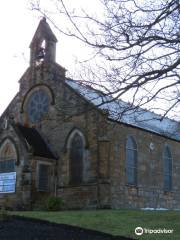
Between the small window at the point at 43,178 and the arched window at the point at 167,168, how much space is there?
8.78 m

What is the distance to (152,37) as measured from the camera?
1236 cm

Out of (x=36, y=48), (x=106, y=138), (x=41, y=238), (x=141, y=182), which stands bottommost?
(x=41, y=238)

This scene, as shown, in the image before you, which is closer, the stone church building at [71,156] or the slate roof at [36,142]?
the stone church building at [71,156]

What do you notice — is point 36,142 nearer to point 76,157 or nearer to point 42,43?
point 76,157

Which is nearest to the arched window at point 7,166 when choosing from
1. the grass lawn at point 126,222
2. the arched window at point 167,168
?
the grass lawn at point 126,222

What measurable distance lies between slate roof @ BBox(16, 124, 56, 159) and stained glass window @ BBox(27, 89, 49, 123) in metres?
1.08

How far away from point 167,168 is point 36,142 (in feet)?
32.1

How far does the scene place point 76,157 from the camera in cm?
2947

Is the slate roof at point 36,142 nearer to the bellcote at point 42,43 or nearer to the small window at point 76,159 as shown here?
the small window at point 76,159

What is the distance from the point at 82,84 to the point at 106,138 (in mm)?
15163

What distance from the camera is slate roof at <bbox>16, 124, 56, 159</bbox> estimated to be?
29.2m

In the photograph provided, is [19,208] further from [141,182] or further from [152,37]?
[152,37]

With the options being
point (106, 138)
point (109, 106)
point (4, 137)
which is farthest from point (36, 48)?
point (109, 106)

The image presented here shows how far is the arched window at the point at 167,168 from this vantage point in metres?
34.0
